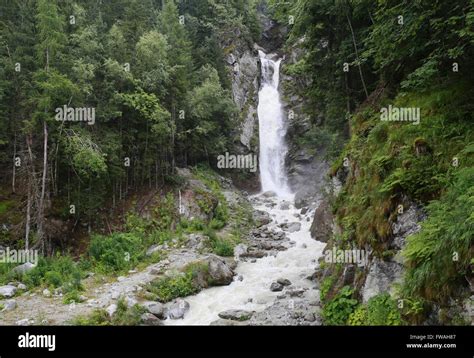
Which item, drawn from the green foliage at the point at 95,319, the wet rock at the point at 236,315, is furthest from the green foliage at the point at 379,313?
the green foliage at the point at 95,319

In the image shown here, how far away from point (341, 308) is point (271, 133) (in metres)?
30.3

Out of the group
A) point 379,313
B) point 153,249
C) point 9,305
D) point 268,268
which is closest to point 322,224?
point 268,268

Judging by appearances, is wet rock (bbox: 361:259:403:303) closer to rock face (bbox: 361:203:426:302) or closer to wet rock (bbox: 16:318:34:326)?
rock face (bbox: 361:203:426:302)

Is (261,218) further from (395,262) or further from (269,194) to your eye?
(395,262)

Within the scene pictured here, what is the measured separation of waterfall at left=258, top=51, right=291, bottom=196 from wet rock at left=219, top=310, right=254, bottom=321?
2183 cm

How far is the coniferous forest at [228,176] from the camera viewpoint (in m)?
8.13

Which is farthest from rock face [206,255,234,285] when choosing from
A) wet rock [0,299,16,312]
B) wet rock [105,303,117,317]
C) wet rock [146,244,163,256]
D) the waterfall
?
the waterfall

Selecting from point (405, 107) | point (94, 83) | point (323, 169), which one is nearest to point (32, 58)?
point (94, 83)

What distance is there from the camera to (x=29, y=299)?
13844 mm

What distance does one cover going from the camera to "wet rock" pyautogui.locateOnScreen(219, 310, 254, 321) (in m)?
12.4

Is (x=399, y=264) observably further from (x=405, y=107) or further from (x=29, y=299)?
(x=29, y=299)

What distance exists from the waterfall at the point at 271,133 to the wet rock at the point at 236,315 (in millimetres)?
21826

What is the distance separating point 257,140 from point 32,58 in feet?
73.1

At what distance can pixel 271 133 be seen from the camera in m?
38.8
